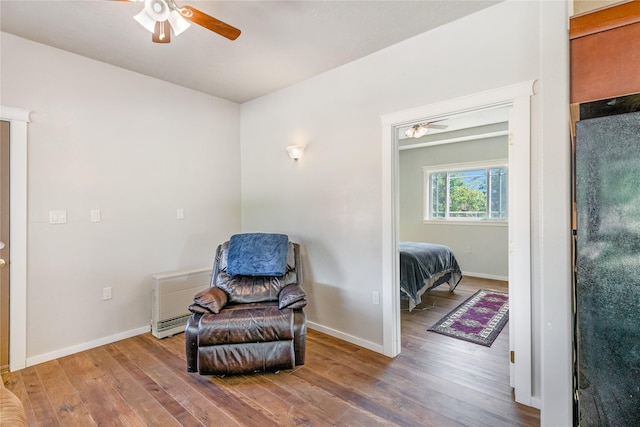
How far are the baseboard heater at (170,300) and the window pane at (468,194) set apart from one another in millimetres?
4789

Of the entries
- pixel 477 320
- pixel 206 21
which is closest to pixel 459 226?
pixel 477 320

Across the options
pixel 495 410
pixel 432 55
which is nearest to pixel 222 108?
pixel 432 55

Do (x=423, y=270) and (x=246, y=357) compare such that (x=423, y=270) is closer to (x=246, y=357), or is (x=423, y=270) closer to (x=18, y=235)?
(x=246, y=357)

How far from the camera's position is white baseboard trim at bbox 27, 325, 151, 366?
2.49m

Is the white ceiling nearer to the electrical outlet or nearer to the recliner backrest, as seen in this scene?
the recliner backrest

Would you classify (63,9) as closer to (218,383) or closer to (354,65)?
(354,65)

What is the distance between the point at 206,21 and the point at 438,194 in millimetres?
5265

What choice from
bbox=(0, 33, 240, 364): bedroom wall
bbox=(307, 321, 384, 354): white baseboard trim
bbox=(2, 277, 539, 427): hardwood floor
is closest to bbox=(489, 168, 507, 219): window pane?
bbox=(2, 277, 539, 427): hardwood floor

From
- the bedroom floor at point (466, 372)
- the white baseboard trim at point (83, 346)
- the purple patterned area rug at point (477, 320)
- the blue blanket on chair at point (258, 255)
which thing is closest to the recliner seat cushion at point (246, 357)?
the blue blanket on chair at point (258, 255)

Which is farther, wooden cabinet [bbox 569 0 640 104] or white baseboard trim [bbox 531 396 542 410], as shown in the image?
white baseboard trim [bbox 531 396 542 410]

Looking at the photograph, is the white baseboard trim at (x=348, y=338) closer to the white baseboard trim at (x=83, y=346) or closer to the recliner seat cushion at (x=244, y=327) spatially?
the recliner seat cushion at (x=244, y=327)

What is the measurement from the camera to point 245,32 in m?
2.34

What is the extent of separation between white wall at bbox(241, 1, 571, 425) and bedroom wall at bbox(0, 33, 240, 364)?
29.8 inches

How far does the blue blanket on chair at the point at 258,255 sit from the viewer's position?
2785 millimetres
